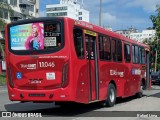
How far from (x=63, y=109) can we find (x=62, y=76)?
114 inches

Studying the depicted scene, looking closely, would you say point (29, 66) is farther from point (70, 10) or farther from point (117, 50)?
point (70, 10)

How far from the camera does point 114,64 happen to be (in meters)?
15.8

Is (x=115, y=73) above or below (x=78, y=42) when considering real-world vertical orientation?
below

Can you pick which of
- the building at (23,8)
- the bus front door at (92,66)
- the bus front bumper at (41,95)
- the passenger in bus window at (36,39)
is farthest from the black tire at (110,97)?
the building at (23,8)

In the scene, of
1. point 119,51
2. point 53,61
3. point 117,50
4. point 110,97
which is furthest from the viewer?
point 119,51

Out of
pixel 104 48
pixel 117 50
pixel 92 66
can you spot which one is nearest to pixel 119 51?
pixel 117 50

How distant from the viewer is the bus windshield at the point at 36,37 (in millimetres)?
12125

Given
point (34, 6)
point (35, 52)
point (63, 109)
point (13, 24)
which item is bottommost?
point (63, 109)

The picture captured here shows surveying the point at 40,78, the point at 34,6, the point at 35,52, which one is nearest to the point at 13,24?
the point at 35,52

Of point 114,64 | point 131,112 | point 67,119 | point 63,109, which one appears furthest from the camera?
point 114,64

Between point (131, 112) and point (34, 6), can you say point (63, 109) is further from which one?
point (34, 6)

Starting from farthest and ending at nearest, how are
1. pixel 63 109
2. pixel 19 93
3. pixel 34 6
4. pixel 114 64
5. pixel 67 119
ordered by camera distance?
pixel 34 6, pixel 114 64, pixel 63 109, pixel 19 93, pixel 67 119

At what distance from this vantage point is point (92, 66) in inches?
530

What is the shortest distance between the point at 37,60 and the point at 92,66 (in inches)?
86.0
